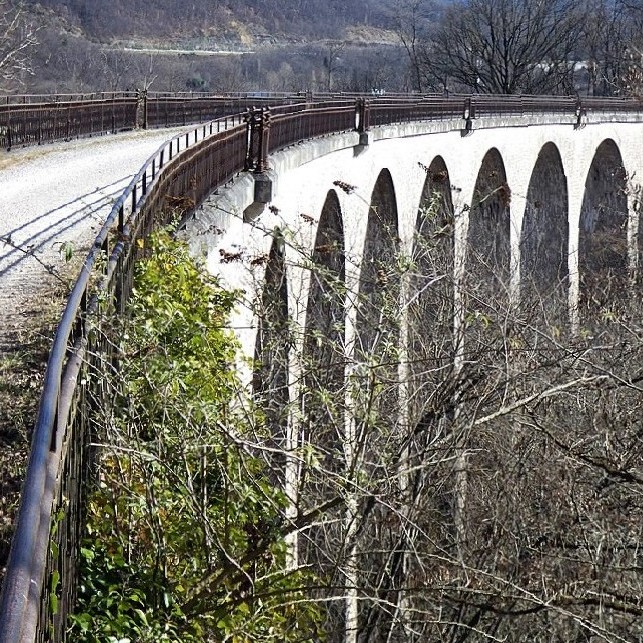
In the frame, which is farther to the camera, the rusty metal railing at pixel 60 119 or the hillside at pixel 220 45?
the hillside at pixel 220 45

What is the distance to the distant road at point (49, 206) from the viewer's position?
26.9 ft

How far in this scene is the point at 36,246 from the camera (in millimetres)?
9672

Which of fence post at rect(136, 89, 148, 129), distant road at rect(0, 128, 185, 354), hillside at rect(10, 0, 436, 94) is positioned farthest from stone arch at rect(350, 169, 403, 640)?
hillside at rect(10, 0, 436, 94)

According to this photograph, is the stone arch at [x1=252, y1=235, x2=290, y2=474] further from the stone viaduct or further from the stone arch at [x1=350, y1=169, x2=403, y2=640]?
the stone arch at [x1=350, y1=169, x2=403, y2=640]

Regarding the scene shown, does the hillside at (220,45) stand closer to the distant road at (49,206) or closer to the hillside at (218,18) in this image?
the hillside at (218,18)

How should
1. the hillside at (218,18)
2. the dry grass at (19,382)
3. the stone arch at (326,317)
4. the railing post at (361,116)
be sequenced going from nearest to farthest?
the dry grass at (19,382), the stone arch at (326,317), the railing post at (361,116), the hillside at (218,18)

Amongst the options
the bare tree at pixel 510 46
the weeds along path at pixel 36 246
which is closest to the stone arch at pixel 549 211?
the weeds along path at pixel 36 246

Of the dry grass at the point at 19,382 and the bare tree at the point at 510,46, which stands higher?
the bare tree at the point at 510,46

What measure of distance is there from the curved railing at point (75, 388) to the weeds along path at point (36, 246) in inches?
14.9

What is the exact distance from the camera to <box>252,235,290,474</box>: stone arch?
7.83 meters

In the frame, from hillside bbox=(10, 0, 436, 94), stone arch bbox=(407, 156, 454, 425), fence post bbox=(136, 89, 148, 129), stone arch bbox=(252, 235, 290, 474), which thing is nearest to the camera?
stone arch bbox=(252, 235, 290, 474)

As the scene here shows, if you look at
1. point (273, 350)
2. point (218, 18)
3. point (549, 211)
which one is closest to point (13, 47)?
point (549, 211)

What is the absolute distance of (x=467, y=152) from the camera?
2483 centimetres

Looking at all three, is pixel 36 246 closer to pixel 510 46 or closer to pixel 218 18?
pixel 510 46
